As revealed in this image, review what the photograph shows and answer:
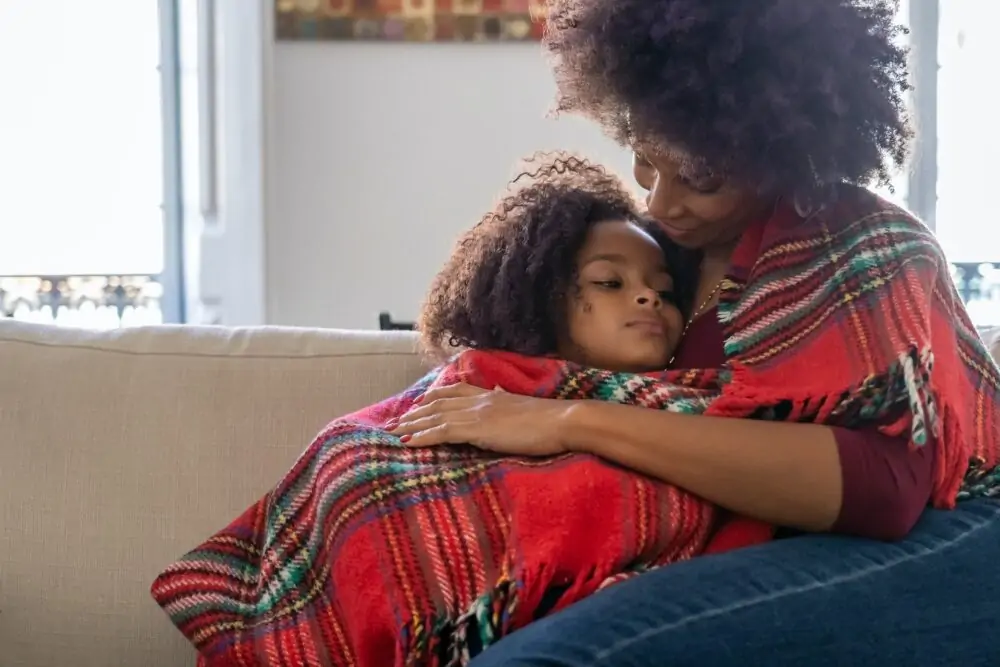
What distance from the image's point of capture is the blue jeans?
948 mm

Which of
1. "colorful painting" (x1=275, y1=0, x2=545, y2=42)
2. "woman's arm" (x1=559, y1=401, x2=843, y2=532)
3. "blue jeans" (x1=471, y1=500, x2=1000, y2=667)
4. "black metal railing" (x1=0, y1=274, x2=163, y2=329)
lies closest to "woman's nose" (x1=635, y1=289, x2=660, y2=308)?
"woman's arm" (x1=559, y1=401, x2=843, y2=532)

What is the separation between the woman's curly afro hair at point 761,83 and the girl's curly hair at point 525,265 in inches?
7.3

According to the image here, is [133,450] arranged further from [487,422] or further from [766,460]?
[766,460]

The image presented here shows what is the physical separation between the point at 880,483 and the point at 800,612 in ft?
0.54

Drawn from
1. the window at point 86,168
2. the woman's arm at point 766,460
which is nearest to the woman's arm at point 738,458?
the woman's arm at point 766,460

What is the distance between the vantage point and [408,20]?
8.73 ft

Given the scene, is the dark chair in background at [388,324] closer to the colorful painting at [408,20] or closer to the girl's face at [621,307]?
the colorful painting at [408,20]

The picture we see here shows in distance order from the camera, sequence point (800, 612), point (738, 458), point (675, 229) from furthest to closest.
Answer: point (675, 229) → point (738, 458) → point (800, 612)

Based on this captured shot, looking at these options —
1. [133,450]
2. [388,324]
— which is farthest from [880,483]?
[388,324]

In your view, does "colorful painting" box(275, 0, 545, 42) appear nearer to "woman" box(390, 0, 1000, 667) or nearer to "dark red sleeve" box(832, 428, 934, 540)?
"woman" box(390, 0, 1000, 667)

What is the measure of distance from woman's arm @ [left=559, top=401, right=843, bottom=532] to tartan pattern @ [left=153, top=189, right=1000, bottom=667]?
24mm

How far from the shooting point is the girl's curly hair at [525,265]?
136 centimetres

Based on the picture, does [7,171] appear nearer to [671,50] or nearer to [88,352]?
[88,352]

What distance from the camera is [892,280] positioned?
1.16 meters
